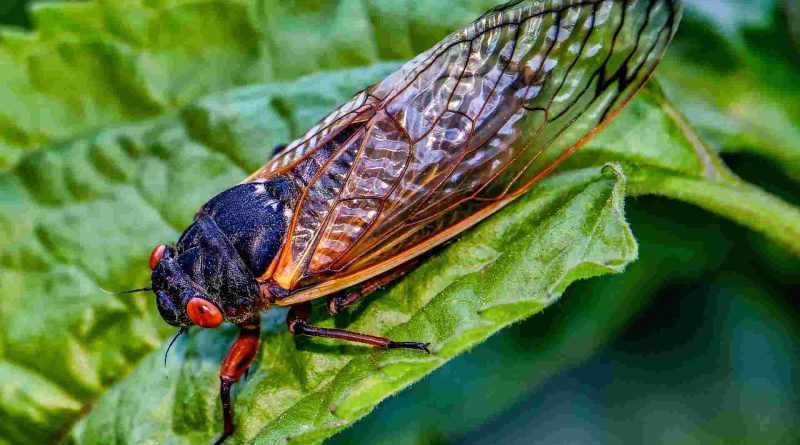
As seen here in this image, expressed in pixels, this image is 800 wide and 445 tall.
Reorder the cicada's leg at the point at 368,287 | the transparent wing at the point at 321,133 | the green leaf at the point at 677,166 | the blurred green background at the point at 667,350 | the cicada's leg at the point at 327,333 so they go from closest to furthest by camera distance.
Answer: the cicada's leg at the point at 327,333 < the green leaf at the point at 677,166 < the cicada's leg at the point at 368,287 < the transparent wing at the point at 321,133 < the blurred green background at the point at 667,350

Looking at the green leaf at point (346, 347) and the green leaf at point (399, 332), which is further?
the green leaf at point (346, 347)

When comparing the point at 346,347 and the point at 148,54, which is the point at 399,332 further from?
the point at 148,54

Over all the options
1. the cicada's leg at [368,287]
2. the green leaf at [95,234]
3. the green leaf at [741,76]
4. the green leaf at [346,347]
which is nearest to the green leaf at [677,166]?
the green leaf at [346,347]

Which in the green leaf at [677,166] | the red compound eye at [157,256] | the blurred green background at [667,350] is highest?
the green leaf at [677,166]

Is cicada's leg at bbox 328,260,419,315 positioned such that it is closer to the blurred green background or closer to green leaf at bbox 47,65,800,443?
green leaf at bbox 47,65,800,443

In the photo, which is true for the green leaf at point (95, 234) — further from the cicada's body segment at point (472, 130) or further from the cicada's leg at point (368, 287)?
the cicada's leg at point (368, 287)

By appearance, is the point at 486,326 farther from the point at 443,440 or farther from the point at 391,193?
the point at 443,440

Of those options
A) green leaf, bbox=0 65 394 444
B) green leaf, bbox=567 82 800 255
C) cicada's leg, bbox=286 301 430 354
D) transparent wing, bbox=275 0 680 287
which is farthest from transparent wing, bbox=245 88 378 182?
green leaf, bbox=567 82 800 255

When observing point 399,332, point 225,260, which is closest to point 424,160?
point 399,332
